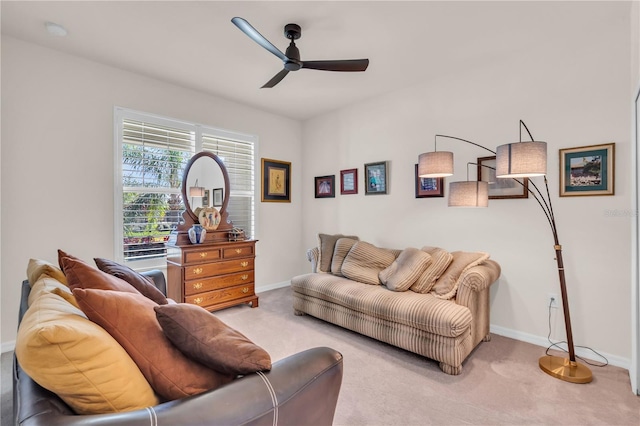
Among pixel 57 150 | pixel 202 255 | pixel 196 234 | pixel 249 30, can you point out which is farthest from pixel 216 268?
pixel 249 30

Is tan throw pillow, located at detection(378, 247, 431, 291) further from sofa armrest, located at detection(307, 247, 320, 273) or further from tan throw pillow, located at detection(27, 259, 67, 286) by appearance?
tan throw pillow, located at detection(27, 259, 67, 286)

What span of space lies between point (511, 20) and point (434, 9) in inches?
26.3

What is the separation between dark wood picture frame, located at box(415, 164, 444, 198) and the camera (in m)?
3.31

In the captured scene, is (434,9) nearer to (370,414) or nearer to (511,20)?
(511,20)

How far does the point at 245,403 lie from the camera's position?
2.91 ft

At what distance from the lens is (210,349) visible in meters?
1.00

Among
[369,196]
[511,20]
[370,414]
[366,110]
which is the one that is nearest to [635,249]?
[511,20]

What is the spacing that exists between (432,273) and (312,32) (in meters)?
2.37

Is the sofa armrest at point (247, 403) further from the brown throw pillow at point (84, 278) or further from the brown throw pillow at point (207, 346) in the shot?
the brown throw pillow at point (84, 278)

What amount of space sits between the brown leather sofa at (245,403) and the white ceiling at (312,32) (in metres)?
2.33

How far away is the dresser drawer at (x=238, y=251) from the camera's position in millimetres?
3500

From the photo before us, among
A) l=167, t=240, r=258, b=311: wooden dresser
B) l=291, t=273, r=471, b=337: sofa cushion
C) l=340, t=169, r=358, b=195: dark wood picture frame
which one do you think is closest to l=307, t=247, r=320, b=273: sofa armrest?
l=291, t=273, r=471, b=337: sofa cushion

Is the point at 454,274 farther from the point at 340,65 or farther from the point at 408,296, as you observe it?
the point at 340,65

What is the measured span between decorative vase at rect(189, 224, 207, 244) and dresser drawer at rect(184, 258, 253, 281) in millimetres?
288
